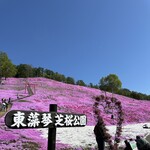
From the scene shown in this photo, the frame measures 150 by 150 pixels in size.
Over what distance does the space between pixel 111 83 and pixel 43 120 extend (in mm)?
71367

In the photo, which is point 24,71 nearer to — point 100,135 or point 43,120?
point 100,135

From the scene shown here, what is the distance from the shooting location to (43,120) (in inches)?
259


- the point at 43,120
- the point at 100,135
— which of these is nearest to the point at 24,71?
the point at 100,135

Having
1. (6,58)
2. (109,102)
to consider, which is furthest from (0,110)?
(6,58)

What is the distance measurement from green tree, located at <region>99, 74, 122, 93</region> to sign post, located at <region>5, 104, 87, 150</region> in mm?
69677

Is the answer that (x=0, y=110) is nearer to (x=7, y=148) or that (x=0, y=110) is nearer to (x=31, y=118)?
(x=7, y=148)

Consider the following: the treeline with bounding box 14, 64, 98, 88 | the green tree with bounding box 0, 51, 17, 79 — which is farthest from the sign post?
the treeline with bounding box 14, 64, 98, 88

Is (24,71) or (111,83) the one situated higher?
(24,71)

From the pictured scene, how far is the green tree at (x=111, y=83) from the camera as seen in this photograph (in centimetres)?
7694

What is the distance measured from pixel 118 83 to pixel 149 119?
109ft

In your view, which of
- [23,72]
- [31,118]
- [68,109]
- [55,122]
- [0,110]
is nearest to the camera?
[31,118]

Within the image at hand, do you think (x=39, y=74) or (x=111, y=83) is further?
(x=39, y=74)

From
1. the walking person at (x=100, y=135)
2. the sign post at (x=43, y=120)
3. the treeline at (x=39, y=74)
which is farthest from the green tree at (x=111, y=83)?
the sign post at (x=43, y=120)

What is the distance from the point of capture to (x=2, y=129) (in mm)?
19219
